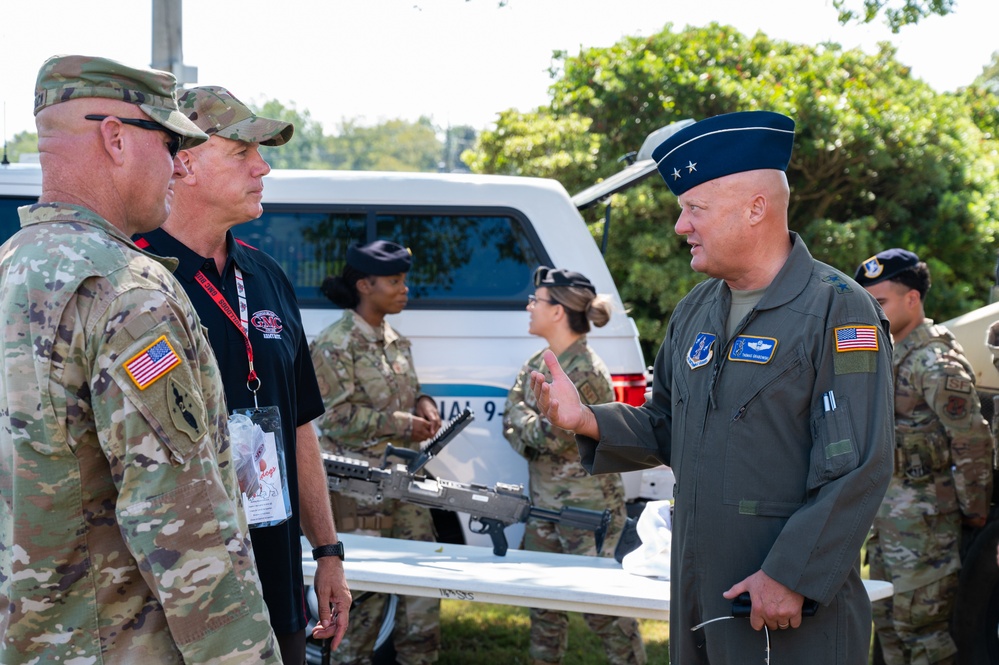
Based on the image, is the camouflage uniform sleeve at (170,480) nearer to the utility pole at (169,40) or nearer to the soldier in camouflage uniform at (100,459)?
the soldier in camouflage uniform at (100,459)

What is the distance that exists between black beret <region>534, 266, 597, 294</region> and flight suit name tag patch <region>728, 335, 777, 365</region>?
214cm

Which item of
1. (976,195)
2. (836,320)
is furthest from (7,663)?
(976,195)

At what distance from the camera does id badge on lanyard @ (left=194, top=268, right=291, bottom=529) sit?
7.68ft

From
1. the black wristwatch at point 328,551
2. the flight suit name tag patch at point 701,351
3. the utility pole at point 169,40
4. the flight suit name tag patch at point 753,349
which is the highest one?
the utility pole at point 169,40

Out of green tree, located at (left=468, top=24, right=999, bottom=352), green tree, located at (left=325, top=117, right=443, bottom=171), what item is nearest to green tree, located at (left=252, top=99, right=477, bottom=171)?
green tree, located at (left=325, top=117, right=443, bottom=171)

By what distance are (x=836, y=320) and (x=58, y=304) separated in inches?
70.0

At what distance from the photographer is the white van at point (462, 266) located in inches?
197

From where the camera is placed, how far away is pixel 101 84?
5.87 feet

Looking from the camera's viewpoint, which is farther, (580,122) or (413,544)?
(580,122)

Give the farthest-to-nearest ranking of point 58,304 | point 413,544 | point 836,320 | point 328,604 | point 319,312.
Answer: point 319,312, point 413,544, point 328,604, point 836,320, point 58,304

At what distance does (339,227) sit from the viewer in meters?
5.10

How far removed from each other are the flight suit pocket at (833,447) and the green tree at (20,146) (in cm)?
378

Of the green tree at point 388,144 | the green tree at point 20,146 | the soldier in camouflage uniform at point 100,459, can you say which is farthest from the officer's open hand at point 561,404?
the green tree at point 388,144

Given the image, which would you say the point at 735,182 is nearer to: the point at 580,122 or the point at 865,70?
the point at 580,122
